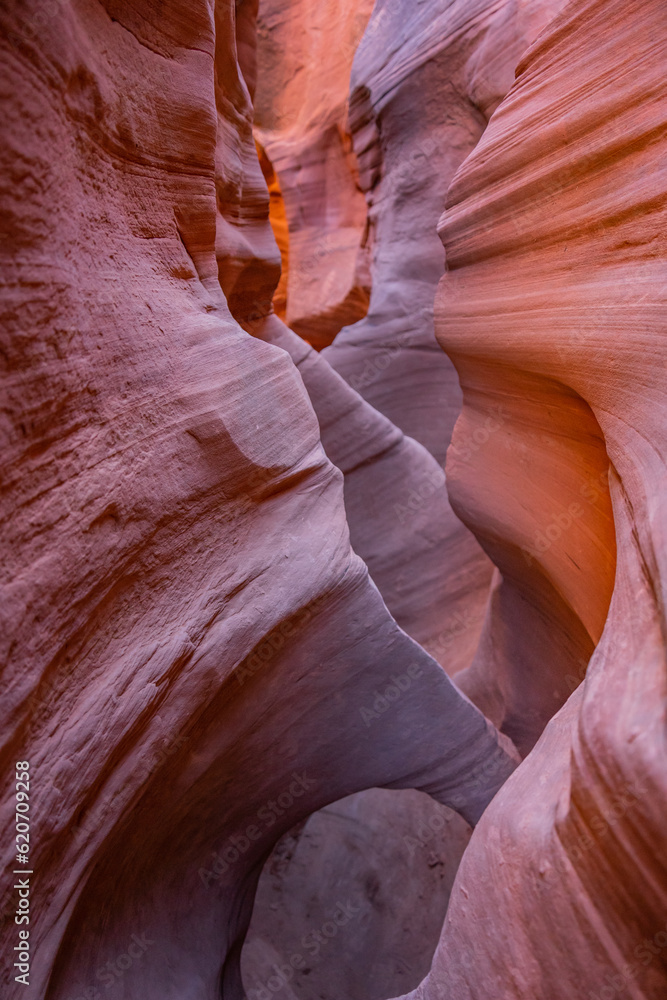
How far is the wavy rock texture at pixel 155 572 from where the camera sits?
3.67 ft

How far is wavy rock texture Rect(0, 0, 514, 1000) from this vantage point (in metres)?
1.12

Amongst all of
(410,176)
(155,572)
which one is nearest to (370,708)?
(155,572)

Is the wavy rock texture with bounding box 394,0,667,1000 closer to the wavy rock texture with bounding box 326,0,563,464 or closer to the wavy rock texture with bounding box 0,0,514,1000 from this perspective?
the wavy rock texture with bounding box 0,0,514,1000

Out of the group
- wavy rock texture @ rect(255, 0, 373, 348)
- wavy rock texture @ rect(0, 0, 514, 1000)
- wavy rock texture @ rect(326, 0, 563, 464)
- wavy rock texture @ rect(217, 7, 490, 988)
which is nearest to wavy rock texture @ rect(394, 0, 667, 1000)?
wavy rock texture @ rect(0, 0, 514, 1000)

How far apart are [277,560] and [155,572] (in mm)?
345

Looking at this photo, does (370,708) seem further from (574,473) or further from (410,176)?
(410,176)

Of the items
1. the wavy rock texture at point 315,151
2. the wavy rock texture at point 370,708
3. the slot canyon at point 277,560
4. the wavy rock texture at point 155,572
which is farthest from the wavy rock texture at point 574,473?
the wavy rock texture at point 315,151

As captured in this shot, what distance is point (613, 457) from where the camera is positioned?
1.33 meters

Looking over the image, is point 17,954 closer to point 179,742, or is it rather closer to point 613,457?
point 179,742

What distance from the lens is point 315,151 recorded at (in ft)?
20.5

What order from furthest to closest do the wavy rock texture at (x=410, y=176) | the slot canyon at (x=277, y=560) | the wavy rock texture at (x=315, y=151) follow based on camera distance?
1. the wavy rock texture at (x=315, y=151)
2. the wavy rock texture at (x=410, y=176)
3. the slot canyon at (x=277, y=560)

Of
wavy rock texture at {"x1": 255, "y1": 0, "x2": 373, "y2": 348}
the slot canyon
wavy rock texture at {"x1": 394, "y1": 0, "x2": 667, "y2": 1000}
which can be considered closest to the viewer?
wavy rock texture at {"x1": 394, "y1": 0, "x2": 667, "y2": 1000}

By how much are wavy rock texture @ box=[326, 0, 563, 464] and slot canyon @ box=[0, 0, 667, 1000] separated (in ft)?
5.91

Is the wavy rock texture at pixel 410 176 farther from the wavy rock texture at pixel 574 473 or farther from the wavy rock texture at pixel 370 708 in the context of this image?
the wavy rock texture at pixel 574 473
